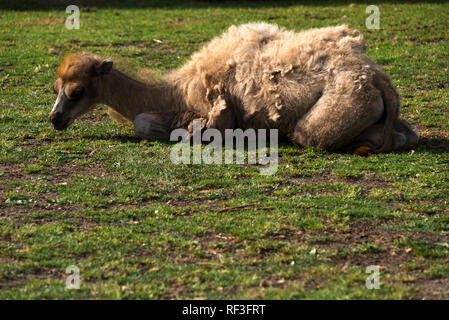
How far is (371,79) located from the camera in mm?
7684

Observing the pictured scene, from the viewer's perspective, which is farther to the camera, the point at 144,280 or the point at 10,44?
the point at 10,44

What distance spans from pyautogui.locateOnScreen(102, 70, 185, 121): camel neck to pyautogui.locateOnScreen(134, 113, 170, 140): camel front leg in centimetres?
17

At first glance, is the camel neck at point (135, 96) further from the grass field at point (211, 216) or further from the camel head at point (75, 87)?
the grass field at point (211, 216)

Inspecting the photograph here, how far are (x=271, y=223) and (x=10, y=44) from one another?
30.7ft

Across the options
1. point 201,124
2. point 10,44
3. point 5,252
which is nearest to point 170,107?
point 201,124

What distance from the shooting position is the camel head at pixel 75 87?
8.26 metres

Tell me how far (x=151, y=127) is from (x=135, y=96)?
48 centimetres

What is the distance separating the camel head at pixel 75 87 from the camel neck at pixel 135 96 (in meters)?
0.17

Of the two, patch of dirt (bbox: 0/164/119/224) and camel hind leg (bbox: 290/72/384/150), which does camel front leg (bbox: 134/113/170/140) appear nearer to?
patch of dirt (bbox: 0/164/119/224)

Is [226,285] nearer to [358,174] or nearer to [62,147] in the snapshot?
[358,174]

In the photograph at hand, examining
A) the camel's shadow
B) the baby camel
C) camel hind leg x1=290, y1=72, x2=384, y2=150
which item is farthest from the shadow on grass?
camel hind leg x1=290, y1=72, x2=384, y2=150

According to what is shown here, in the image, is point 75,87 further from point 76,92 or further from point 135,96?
point 135,96

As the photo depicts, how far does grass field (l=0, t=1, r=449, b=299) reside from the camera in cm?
511

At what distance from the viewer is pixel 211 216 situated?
247 inches
